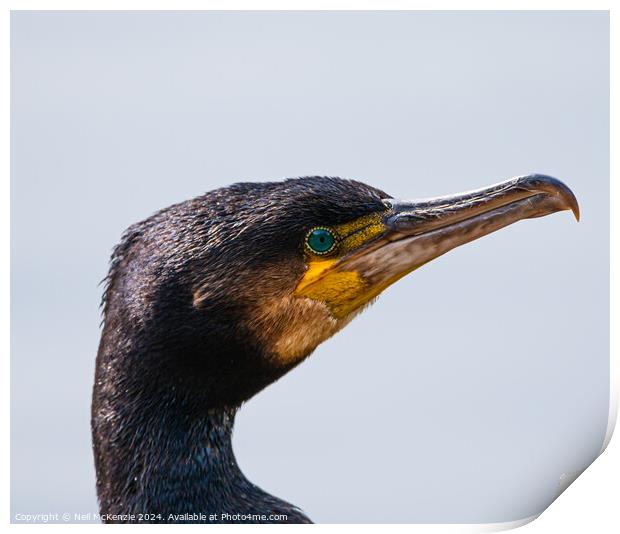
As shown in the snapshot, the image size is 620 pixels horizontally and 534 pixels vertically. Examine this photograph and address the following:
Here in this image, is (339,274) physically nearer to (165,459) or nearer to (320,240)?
(320,240)

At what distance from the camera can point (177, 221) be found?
9.59ft

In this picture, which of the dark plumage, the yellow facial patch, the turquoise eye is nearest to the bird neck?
the dark plumage

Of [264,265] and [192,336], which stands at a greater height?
[264,265]

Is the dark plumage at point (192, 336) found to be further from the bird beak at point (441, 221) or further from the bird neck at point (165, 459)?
the bird beak at point (441, 221)

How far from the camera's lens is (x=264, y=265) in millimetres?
2881

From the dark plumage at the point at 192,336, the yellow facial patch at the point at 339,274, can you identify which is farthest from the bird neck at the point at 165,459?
the yellow facial patch at the point at 339,274

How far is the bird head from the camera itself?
2.86m

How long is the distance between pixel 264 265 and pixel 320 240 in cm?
20

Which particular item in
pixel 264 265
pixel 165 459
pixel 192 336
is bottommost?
pixel 165 459

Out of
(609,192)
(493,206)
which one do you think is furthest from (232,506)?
(609,192)

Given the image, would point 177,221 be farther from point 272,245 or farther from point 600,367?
point 600,367

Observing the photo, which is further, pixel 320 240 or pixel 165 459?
pixel 165 459

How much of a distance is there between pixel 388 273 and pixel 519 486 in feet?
3.48

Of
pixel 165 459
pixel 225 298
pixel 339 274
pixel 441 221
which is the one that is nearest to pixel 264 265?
pixel 225 298
